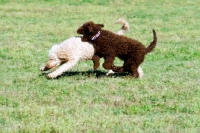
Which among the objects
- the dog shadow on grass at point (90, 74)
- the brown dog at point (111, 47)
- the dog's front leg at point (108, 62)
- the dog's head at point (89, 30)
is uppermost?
the dog's head at point (89, 30)

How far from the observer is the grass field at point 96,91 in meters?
6.88

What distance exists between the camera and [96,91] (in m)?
8.75

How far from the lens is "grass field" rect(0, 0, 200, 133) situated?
6879 millimetres

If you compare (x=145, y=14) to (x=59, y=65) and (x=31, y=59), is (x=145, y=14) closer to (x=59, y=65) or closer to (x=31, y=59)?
(x=31, y=59)

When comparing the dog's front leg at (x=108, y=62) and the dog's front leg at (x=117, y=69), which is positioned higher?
the dog's front leg at (x=108, y=62)

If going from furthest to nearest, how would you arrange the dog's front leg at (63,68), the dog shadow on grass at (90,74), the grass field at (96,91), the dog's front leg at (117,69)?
the dog shadow on grass at (90,74) → the dog's front leg at (117,69) → the dog's front leg at (63,68) → the grass field at (96,91)

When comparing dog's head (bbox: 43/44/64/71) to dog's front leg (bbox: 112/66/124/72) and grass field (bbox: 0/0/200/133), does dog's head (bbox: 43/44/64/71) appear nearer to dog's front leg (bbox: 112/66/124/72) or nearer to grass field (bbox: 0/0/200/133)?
grass field (bbox: 0/0/200/133)

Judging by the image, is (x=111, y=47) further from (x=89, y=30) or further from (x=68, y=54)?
(x=68, y=54)

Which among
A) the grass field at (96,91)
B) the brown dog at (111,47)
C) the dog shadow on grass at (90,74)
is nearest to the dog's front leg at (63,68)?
the grass field at (96,91)

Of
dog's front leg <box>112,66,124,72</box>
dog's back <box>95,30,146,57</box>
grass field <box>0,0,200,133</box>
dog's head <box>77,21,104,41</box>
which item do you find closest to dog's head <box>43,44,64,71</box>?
grass field <box>0,0,200,133</box>

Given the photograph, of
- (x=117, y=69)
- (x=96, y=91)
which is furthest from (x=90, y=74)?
(x=96, y=91)

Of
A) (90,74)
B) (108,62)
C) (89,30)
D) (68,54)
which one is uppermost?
(89,30)

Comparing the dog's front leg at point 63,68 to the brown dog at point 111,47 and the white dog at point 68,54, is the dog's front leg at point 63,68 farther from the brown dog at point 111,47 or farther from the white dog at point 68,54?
the brown dog at point 111,47

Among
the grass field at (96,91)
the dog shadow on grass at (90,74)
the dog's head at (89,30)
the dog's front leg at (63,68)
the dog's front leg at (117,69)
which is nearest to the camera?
the grass field at (96,91)
